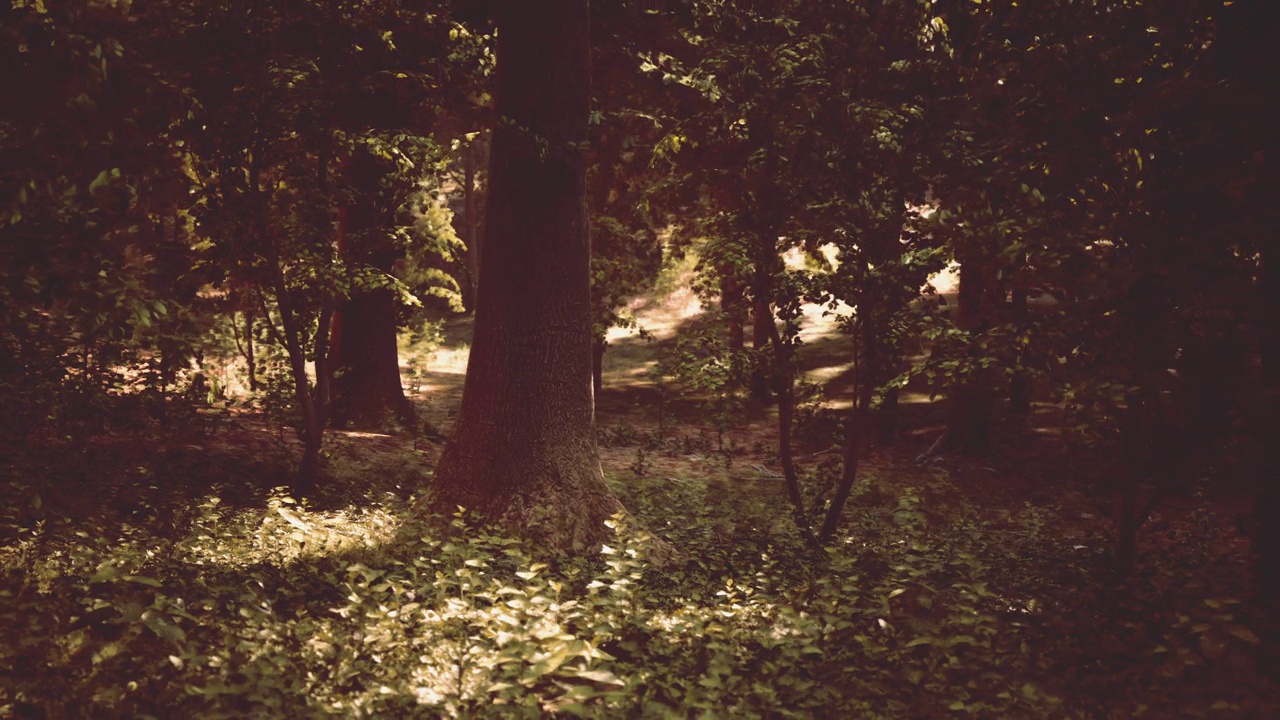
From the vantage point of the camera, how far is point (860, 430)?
337 inches

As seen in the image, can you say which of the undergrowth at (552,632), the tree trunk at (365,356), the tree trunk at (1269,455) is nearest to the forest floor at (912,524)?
the undergrowth at (552,632)

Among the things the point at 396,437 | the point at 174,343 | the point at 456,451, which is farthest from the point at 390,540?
the point at 396,437

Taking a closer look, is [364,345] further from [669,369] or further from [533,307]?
[533,307]

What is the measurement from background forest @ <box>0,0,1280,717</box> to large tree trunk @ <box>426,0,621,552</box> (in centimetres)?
4

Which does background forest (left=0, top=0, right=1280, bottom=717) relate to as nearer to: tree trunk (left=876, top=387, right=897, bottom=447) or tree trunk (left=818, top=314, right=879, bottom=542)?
tree trunk (left=818, top=314, right=879, bottom=542)

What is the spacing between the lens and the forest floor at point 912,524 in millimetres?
5059

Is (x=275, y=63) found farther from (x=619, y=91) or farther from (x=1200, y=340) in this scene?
(x=619, y=91)

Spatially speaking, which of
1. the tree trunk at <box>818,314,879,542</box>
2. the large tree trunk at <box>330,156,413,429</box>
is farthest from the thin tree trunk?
the large tree trunk at <box>330,156,413,429</box>

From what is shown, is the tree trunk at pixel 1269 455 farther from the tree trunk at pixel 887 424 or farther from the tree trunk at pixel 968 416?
the tree trunk at pixel 887 424

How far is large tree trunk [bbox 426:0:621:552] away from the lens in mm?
8547

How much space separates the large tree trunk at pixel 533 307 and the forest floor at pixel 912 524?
1.23 meters

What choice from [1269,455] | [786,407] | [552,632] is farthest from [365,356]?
[1269,455]

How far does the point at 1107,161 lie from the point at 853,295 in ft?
8.51

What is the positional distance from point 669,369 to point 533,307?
8.59 feet
